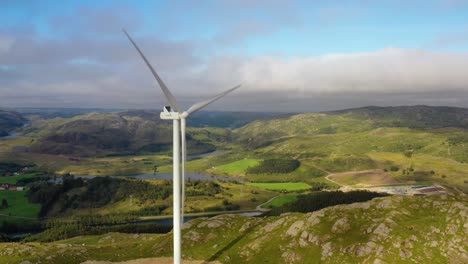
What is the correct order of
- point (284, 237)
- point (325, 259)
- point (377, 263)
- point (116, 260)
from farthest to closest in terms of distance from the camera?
point (284, 237) → point (116, 260) → point (325, 259) → point (377, 263)

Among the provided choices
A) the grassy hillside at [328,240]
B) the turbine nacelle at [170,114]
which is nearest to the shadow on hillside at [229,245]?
the grassy hillside at [328,240]

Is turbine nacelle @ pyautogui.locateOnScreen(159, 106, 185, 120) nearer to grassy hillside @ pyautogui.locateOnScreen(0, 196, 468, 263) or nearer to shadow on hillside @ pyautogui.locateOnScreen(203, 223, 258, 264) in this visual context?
shadow on hillside @ pyautogui.locateOnScreen(203, 223, 258, 264)

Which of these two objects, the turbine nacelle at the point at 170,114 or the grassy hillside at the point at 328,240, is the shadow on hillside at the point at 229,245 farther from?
the turbine nacelle at the point at 170,114

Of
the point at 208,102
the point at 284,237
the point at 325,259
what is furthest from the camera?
the point at 284,237

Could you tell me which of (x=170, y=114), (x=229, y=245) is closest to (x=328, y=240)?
(x=229, y=245)

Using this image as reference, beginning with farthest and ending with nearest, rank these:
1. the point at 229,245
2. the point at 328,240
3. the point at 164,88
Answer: the point at 229,245 < the point at 328,240 < the point at 164,88

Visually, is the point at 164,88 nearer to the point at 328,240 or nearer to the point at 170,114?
the point at 170,114

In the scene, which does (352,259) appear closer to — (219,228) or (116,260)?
(219,228)

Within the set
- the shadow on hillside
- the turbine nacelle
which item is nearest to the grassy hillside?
the shadow on hillside

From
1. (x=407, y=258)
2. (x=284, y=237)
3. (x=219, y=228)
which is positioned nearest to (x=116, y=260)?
(x=219, y=228)
